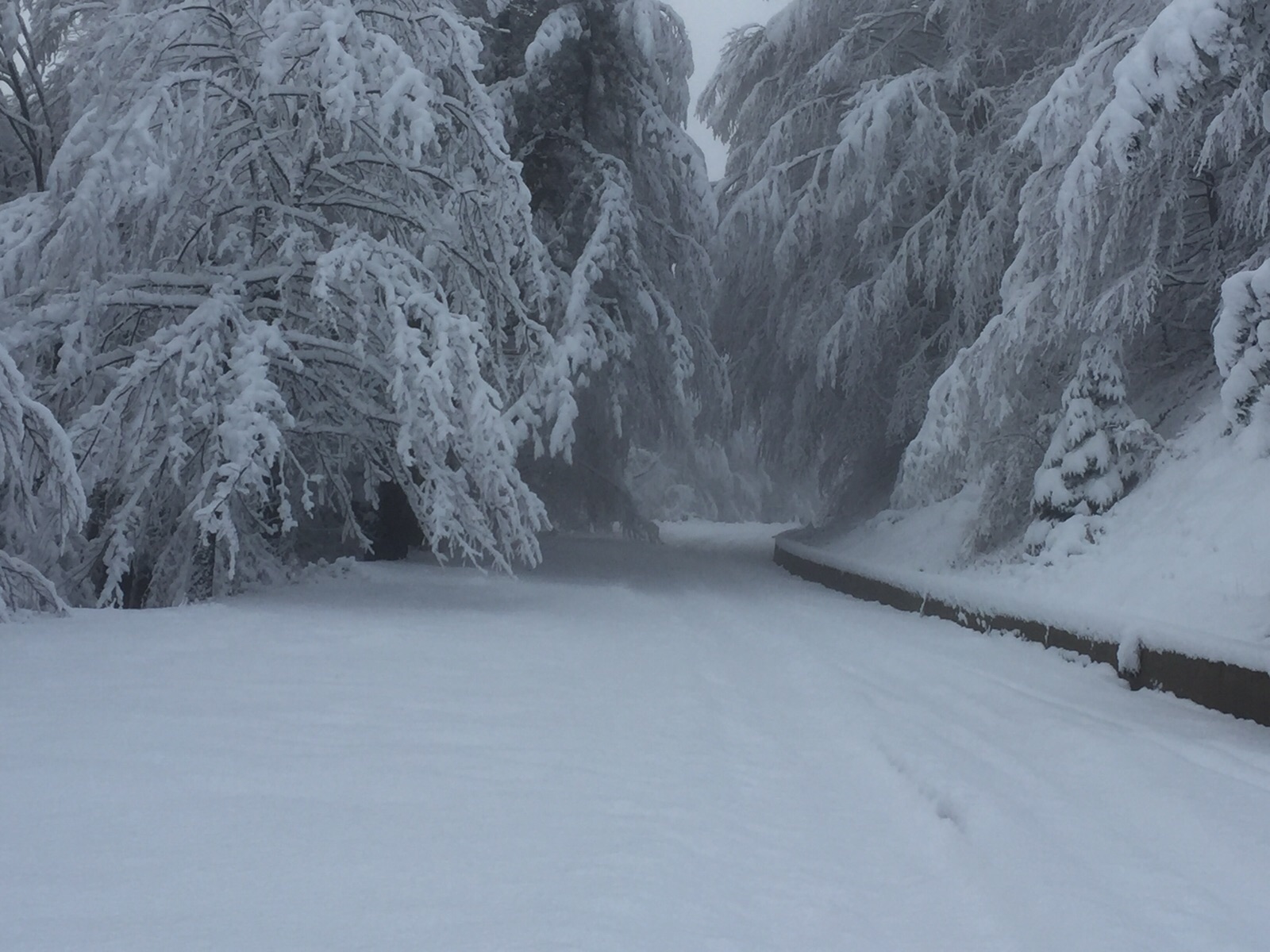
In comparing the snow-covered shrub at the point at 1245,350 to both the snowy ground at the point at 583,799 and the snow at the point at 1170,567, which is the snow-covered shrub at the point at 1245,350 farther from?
the snowy ground at the point at 583,799

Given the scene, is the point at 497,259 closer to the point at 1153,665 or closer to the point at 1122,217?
the point at 1122,217

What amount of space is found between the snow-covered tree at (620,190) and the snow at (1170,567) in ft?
15.0

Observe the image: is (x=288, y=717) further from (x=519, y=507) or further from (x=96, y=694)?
(x=519, y=507)

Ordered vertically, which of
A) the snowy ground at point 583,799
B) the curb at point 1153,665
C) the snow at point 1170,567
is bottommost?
the snowy ground at point 583,799

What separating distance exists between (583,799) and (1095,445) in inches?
307

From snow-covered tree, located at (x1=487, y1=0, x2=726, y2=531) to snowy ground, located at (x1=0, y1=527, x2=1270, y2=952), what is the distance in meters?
7.18

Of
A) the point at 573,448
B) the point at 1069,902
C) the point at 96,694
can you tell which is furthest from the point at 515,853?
the point at 573,448

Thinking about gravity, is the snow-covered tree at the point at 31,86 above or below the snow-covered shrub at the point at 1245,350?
above

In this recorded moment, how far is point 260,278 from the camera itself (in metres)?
9.30

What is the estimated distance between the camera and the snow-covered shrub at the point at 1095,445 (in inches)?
413

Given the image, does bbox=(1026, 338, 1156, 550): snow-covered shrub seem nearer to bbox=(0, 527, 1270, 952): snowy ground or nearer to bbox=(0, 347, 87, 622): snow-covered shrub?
bbox=(0, 527, 1270, 952): snowy ground

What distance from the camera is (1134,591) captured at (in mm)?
8656

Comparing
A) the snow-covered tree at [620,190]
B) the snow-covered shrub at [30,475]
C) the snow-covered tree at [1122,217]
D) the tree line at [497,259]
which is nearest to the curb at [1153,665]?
the tree line at [497,259]

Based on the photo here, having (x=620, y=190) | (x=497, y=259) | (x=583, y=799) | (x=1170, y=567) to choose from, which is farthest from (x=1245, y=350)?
(x=620, y=190)
